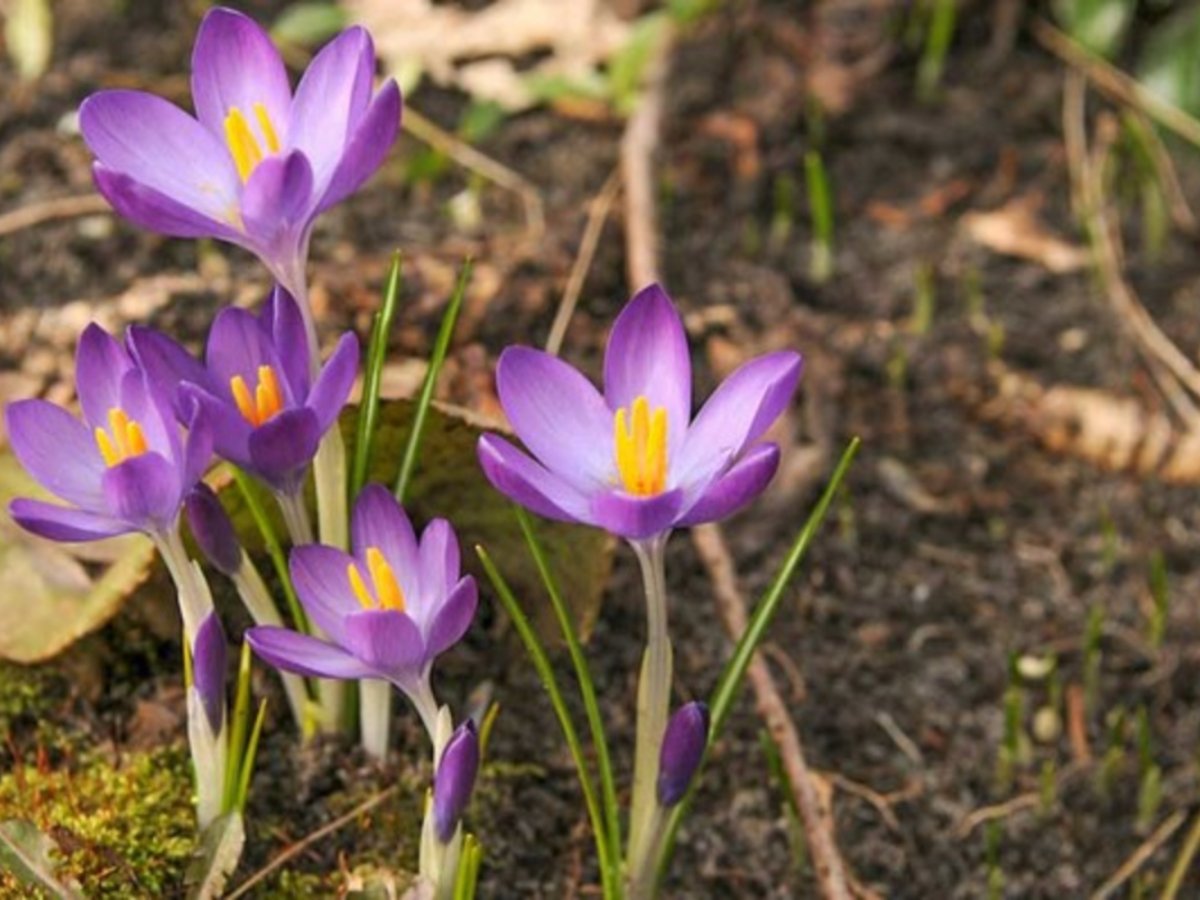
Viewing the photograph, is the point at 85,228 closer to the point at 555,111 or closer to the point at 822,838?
the point at 555,111

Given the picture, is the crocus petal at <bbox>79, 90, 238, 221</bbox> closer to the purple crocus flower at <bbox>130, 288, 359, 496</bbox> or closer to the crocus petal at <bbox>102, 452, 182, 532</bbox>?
the purple crocus flower at <bbox>130, 288, 359, 496</bbox>

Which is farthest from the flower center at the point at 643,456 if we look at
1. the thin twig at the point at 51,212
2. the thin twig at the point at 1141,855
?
the thin twig at the point at 51,212

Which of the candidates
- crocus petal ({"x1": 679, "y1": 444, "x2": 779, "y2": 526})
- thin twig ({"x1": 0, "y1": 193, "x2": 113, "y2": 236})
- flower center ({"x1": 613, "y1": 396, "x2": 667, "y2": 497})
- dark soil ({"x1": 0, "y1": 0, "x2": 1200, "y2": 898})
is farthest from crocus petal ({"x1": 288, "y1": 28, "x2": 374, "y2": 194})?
thin twig ({"x1": 0, "y1": 193, "x2": 113, "y2": 236})

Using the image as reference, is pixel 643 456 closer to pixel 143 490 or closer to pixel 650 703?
pixel 650 703

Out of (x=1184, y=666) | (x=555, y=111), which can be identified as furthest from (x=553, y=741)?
(x=555, y=111)

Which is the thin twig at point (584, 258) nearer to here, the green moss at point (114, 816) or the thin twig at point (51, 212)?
the thin twig at point (51, 212)

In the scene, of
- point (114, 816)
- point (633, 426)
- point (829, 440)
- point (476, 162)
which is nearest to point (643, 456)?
point (633, 426)

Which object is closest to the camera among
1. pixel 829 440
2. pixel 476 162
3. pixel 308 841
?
pixel 308 841
